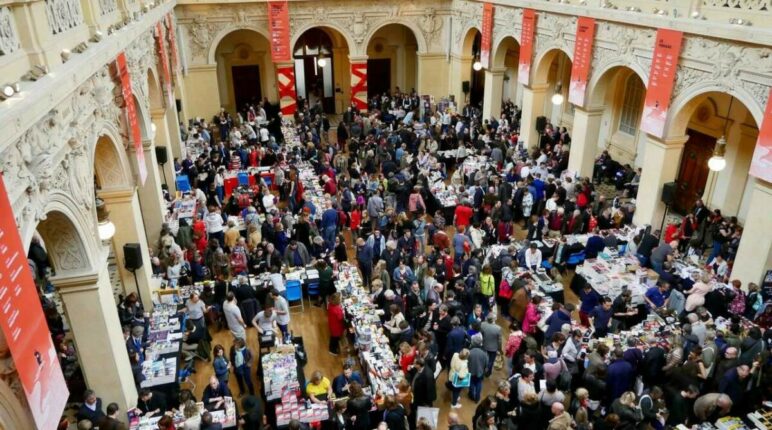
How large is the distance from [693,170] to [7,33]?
1572 centimetres

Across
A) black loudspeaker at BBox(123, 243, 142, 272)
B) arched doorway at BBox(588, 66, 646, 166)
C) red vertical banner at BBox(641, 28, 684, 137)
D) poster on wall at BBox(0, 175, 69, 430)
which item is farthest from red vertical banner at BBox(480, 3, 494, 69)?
poster on wall at BBox(0, 175, 69, 430)

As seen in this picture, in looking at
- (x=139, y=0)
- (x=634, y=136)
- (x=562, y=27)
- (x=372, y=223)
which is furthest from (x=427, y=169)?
(x=139, y=0)

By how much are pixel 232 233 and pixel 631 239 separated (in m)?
8.77

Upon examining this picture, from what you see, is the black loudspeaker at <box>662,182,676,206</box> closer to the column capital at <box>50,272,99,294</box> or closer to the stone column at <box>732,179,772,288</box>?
the stone column at <box>732,179,772,288</box>

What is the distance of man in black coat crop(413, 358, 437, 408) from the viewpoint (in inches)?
327

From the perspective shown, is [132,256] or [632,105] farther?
[632,105]

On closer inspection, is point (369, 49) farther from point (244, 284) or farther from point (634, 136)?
point (244, 284)

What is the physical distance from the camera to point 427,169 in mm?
16891

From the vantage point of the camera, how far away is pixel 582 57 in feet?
50.5

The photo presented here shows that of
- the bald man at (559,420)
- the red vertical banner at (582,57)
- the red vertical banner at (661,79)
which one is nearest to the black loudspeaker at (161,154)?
the red vertical banner at (582,57)

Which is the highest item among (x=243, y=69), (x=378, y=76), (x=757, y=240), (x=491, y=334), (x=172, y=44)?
(x=172, y=44)

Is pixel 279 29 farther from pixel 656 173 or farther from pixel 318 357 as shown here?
pixel 318 357

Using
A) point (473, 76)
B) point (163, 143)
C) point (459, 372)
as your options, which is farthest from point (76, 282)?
point (473, 76)

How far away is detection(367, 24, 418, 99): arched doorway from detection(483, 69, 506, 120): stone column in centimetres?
586
